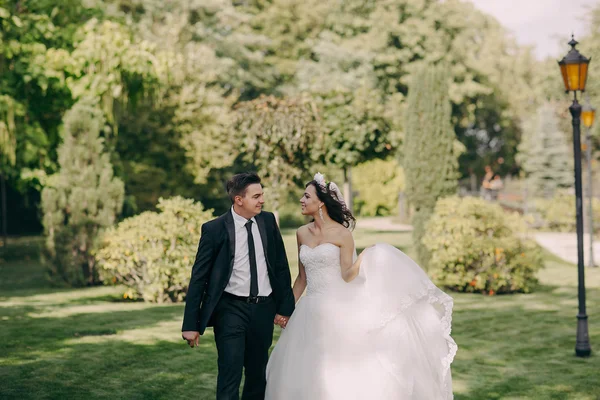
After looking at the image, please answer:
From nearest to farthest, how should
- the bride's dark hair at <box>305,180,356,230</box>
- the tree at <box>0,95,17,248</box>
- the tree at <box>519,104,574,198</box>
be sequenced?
the bride's dark hair at <box>305,180,356,230</box>, the tree at <box>0,95,17,248</box>, the tree at <box>519,104,574,198</box>

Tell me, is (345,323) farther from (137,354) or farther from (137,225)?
(137,225)

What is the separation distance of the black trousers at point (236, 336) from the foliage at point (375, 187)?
1730 inches

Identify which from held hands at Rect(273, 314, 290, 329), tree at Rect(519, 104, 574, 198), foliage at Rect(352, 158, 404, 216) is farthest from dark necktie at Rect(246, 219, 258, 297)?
tree at Rect(519, 104, 574, 198)

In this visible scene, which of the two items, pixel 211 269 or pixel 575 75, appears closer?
pixel 211 269

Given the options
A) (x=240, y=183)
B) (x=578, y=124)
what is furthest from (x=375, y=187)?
(x=240, y=183)

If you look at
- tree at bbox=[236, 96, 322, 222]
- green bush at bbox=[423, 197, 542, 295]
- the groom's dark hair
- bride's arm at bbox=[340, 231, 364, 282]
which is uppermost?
tree at bbox=[236, 96, 322, 222]

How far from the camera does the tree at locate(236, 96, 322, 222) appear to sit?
19.9 metres

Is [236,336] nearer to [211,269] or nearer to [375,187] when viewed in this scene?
[211,269]

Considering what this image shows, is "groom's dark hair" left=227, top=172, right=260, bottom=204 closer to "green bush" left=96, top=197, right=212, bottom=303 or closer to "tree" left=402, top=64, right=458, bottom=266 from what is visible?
"green bush" left=96, top=197, right=212, bottom=303

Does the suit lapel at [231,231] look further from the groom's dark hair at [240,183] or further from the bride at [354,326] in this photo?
the bride at [354,326]

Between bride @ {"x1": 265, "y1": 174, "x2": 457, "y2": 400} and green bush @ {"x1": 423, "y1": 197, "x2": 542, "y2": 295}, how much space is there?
9358 millimetres

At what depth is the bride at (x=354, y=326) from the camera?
612 centimetres

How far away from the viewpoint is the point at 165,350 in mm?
10281

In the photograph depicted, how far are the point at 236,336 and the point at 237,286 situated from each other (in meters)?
0.36
